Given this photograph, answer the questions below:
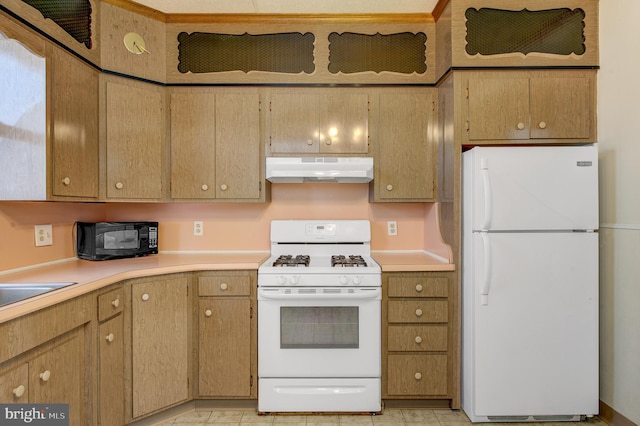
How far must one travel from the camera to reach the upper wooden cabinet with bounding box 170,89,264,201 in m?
2.40

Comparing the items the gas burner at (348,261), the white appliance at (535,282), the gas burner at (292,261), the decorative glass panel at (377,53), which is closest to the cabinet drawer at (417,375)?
the white appliance at (535,282)

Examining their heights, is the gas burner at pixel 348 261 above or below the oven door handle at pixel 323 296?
above

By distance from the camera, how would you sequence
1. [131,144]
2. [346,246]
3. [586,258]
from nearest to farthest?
[586,258]
[131,144]
[346,246]

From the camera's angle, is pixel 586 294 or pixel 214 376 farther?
pixel 214 376

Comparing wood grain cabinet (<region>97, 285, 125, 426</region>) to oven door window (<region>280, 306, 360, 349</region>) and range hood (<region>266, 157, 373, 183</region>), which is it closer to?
oven door window (<region>280, 306, 360, 349</region>)

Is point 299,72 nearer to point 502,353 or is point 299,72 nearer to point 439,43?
point 439,43

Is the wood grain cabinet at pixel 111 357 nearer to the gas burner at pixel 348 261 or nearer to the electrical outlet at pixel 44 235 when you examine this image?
the electrical outlet at pixel 44 235

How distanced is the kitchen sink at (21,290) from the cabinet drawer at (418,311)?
1734 millimetres

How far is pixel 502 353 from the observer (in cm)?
199

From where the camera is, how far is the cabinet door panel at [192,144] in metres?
2.40

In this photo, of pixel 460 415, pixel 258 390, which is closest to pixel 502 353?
pixel 460 415

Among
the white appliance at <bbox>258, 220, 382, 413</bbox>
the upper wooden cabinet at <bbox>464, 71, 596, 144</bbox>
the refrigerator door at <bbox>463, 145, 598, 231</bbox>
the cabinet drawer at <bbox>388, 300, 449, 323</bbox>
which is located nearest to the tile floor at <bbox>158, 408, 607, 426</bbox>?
the white appliance at <bbox>258, 220, 382, 413</bbox>

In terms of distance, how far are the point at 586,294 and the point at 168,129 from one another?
281 cm

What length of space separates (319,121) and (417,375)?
1.78 m
